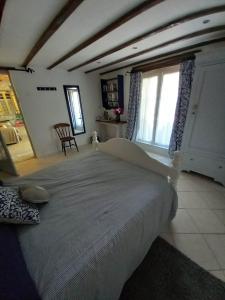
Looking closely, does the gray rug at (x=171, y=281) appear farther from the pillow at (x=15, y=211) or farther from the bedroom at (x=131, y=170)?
Answer: the pillow at (x=15, y=211)

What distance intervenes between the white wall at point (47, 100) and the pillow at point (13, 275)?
343 cm

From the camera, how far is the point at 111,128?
16.0 ft

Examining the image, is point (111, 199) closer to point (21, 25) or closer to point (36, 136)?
point (21, 25)

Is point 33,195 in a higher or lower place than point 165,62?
lower

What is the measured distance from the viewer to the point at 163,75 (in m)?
3.17

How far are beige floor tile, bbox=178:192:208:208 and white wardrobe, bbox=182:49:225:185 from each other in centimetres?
58

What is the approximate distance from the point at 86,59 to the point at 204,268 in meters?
3.82

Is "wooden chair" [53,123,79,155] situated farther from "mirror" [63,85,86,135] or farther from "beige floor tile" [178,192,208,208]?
"beige floor tile" [178,192,208,208]

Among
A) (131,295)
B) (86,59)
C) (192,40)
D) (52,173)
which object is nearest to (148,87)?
(192,40)

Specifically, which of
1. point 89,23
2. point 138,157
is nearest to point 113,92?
point 89,23

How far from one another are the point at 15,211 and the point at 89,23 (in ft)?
6.86

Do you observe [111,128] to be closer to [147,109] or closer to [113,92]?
[113,92]

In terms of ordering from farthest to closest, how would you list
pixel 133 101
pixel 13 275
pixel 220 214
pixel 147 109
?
pixel 133 101 < pixel 147 109 < pixel 220 214 < pixel 13 275

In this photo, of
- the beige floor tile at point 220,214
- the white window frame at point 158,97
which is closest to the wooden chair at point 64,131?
the white window frame at point 158,97
